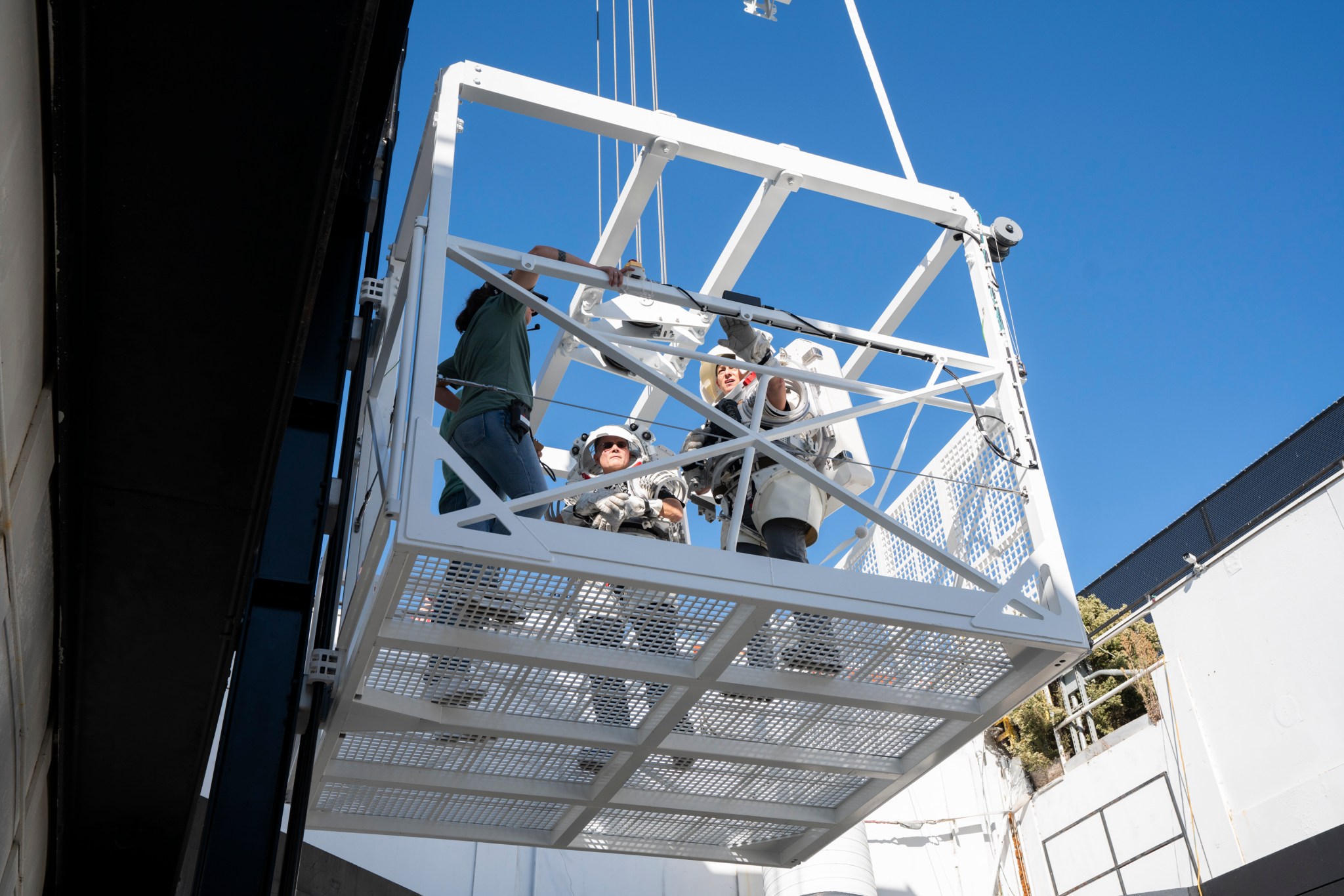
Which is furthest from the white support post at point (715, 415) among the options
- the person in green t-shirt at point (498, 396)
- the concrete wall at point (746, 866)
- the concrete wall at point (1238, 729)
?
the concrete wall at point (746, 866)

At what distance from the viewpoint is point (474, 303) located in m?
7.05

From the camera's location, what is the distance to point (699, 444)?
23.1ft

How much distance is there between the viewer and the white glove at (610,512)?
6.93 meters

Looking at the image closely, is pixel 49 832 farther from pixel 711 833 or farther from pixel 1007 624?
pixel 1007 624

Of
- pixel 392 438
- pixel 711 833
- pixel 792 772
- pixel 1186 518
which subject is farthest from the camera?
pixel 1186 518

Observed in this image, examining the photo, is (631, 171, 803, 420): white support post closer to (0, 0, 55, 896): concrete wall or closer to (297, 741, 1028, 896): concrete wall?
(0, 0, 55, 896): concrete wall

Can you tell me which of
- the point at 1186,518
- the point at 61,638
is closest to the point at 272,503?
the point at 61,638

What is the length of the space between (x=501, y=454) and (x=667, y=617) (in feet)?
4.10

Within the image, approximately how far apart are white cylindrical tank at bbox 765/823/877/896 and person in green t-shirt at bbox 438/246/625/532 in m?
5.88

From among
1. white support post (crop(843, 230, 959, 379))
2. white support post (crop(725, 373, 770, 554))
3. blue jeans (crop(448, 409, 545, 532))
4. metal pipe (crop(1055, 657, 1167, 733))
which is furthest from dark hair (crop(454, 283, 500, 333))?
metal pipe (crop(1055, 657, 1167, 733))

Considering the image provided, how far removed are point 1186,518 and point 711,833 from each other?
494 inches

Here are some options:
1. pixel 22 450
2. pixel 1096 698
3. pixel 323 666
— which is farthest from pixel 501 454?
pixel 1096 698

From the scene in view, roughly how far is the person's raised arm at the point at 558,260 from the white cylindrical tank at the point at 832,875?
6.61m

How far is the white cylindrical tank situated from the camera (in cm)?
1112
